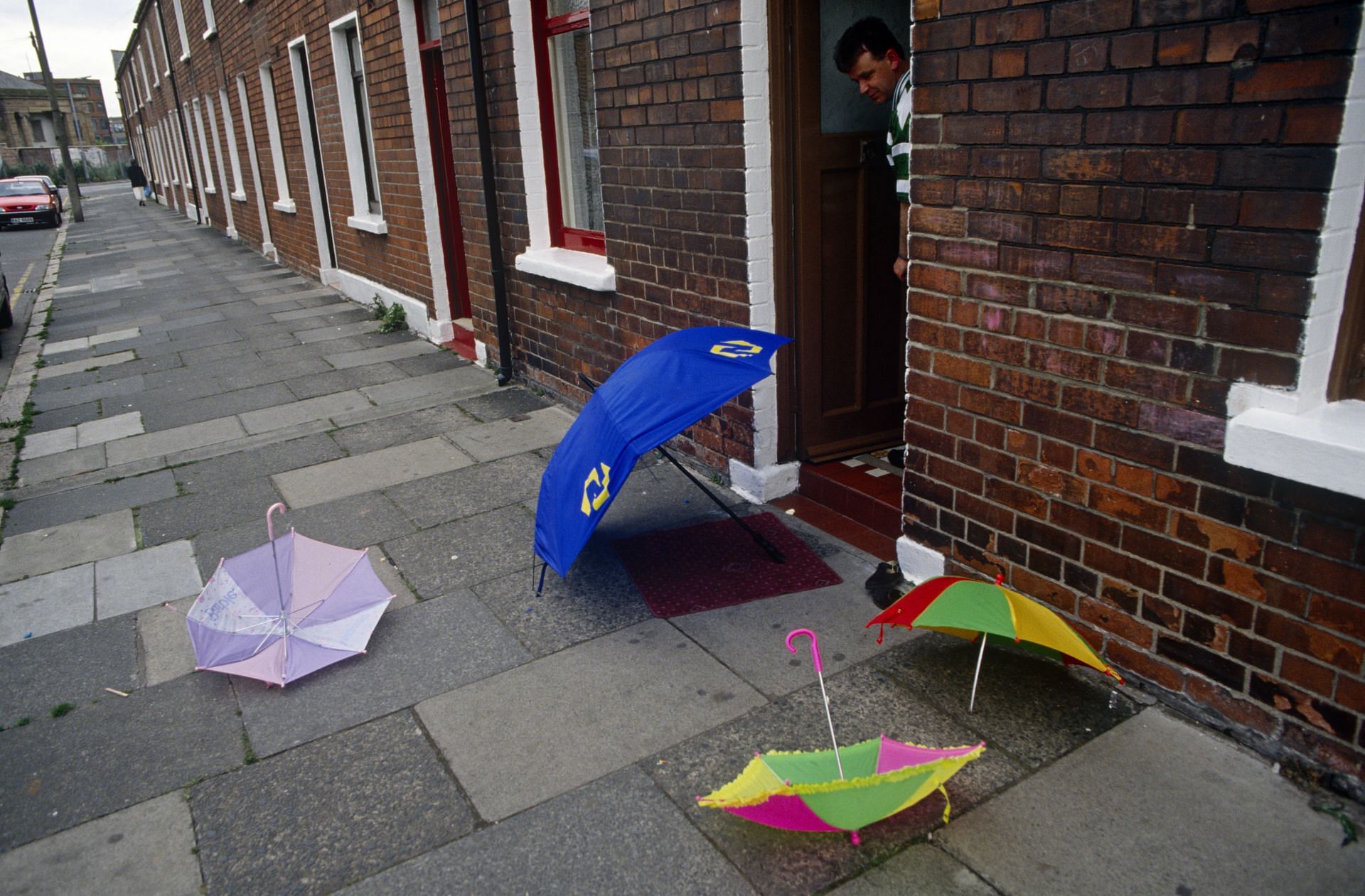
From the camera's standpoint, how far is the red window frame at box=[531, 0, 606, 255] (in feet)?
21.2

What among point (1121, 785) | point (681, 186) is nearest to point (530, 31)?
point (681, 186)

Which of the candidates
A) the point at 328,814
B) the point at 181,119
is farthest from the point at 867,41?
→ the point at 181,119

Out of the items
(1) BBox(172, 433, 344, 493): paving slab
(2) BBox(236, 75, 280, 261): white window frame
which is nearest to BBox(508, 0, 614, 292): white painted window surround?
(1) BBox(172, 433, 344, 493): paving slab

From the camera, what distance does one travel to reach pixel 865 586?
3.98m

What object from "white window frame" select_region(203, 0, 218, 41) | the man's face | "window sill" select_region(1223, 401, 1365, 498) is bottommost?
"window sill" select_region(1223, 401, 1365, 498)

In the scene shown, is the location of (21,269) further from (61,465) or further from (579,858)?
(579,858)

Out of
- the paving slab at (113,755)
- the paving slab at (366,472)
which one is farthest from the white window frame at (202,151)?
the paving slab at (113,755)

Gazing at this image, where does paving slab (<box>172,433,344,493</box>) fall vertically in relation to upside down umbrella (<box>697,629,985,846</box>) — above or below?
below

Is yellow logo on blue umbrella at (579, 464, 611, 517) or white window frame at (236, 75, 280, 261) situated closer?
yellow logo on blue umbrella at (579, 464, 611, 517)

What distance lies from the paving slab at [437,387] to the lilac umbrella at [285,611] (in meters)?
3.80

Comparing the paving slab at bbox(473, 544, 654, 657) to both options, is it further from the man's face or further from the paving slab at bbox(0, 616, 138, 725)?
the man's face

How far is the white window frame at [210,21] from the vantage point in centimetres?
1691

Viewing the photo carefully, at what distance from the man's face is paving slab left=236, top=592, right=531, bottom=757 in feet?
9.30

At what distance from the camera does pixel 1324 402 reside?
254 cm
